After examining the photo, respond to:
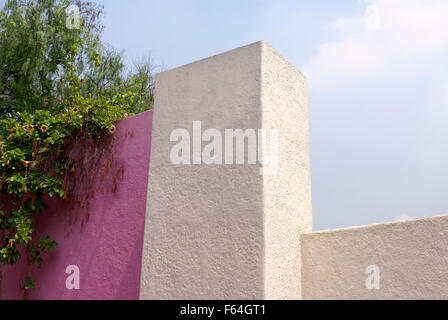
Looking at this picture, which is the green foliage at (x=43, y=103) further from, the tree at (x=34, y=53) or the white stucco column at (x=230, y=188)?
the white stucco column at (x=230, y=188)

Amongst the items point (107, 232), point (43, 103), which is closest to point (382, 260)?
point (107, 232)

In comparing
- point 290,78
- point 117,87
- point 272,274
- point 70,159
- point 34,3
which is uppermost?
point 34,3

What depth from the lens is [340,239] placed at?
11.2ft

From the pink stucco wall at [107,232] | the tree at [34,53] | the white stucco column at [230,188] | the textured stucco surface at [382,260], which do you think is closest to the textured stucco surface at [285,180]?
the white stucco column at [230,188]

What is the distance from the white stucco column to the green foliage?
156cm

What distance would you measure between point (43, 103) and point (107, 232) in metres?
4.75

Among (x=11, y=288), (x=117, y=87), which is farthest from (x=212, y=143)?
(x=117, y=87)

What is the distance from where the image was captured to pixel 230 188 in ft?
11.4

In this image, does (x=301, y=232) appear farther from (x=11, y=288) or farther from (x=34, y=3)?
(x=34, y=3)

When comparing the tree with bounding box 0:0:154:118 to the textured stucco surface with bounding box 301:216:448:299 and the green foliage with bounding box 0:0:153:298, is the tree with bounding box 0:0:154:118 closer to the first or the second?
the green foliage with bounding box 0:0:153:298

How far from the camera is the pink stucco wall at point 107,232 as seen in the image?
451 cm

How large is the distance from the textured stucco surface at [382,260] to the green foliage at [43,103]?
2928 millimetres

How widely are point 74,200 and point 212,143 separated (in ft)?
7.99

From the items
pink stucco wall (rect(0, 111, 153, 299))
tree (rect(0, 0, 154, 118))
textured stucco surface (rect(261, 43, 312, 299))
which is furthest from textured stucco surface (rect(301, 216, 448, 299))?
tree (rect(0, 0, 154, 118))
